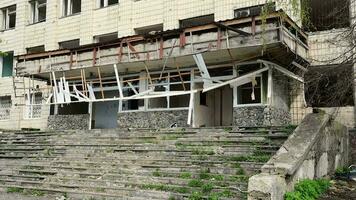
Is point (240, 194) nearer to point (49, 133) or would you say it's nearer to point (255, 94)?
point (255, 94)

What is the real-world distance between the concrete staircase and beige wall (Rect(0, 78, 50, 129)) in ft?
26.2

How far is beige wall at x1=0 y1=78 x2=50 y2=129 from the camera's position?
23661 mm

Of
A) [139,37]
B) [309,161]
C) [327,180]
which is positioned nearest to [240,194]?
[309,161]

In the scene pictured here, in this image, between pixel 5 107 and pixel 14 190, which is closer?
pixel 14 190

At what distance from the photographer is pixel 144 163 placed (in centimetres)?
1199

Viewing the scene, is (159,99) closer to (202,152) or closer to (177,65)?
(177,65)

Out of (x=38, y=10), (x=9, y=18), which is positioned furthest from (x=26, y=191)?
(x=9, y=18)

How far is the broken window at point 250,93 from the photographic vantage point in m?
16.1

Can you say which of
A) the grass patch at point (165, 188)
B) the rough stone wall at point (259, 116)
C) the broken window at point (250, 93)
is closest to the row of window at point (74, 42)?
the broken window at point (250, 93)

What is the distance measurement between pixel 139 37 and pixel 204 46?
3076 millimetres

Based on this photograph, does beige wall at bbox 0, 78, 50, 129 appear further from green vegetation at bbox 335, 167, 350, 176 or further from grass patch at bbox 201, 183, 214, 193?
green vegetation at bbox 335, 167, 350, 176

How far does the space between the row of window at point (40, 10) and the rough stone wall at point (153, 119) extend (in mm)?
7227

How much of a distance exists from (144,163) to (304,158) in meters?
4.43

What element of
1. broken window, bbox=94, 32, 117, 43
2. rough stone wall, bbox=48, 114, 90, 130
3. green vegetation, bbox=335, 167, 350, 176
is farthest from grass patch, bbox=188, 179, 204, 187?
broken window, bbox=94, 32, 117, 43
